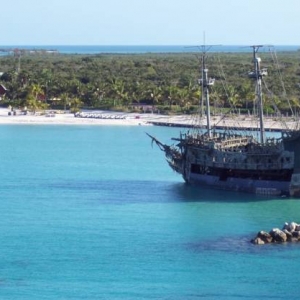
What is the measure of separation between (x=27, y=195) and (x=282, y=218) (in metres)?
13.6

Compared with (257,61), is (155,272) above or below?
below

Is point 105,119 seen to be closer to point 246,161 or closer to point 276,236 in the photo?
point 246,161

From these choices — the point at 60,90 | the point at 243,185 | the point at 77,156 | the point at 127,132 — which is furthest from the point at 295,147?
the point at 60,90

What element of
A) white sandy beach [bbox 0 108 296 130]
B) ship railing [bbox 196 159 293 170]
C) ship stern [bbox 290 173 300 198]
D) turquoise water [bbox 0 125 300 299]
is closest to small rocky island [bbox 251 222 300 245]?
turquoise water [bbox 0 125 300 299]

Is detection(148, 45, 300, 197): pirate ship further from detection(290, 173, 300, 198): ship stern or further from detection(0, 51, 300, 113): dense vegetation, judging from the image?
detection(0, 51, 300, 113): dense vegetation

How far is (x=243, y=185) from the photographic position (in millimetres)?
54969

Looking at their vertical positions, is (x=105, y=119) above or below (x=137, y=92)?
below

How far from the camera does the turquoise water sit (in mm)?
36250

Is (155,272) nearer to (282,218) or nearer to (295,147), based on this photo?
(282,218)

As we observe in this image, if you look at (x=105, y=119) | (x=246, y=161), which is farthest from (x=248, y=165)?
(x=105, y=119)

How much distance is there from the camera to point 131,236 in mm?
43781

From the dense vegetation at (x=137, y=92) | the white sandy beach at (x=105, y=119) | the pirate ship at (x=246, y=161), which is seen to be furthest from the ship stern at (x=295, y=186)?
the white sandy beach at (x=105, y=119)

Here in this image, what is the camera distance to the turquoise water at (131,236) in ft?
119

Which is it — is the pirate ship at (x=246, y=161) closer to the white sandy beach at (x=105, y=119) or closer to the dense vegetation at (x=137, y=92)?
the dense vegetation at (x=137, y=92)
